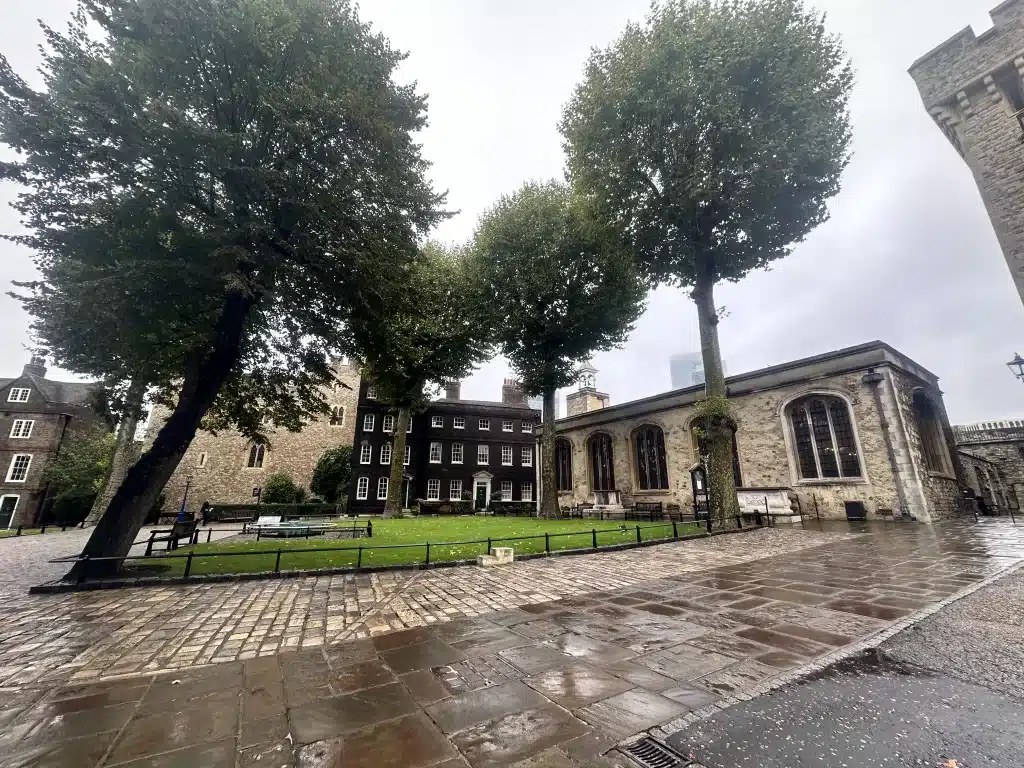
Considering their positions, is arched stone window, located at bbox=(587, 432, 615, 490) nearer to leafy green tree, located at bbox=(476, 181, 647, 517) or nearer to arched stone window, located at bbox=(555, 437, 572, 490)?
arched stone window, located at bbox=(555, 437, 572, 490)

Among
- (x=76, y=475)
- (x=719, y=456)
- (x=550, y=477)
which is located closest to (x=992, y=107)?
(x=719, y=456)

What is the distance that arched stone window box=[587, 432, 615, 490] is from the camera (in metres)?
28.5

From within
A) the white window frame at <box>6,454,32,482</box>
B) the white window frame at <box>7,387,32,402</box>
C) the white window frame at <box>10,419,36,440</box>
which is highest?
the white window frame at <box>7,387,32,402</box>

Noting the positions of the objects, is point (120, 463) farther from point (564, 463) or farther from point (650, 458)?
point (650, 458)

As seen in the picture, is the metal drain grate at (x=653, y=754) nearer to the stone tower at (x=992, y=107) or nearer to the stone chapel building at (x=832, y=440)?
the stone chapel building at (x=832, y=440)

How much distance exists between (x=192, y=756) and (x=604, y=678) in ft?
9.80

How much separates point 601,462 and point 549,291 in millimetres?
12884

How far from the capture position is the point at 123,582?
7848 millimetres

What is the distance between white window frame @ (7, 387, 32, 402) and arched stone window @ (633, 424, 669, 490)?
48183 mm

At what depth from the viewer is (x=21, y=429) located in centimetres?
3262

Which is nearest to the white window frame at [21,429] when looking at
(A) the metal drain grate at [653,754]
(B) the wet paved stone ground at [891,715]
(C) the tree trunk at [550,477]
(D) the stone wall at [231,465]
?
(D) the stone wall at [231,465]

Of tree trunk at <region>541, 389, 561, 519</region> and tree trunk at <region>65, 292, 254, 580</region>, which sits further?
tree trunk at <region>541, 389, 561, 519</region>

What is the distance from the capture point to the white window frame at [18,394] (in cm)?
→ 3329

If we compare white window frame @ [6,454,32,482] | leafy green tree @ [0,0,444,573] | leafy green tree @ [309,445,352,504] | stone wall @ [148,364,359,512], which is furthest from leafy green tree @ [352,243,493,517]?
white window frame @ [6,454,32,482]
